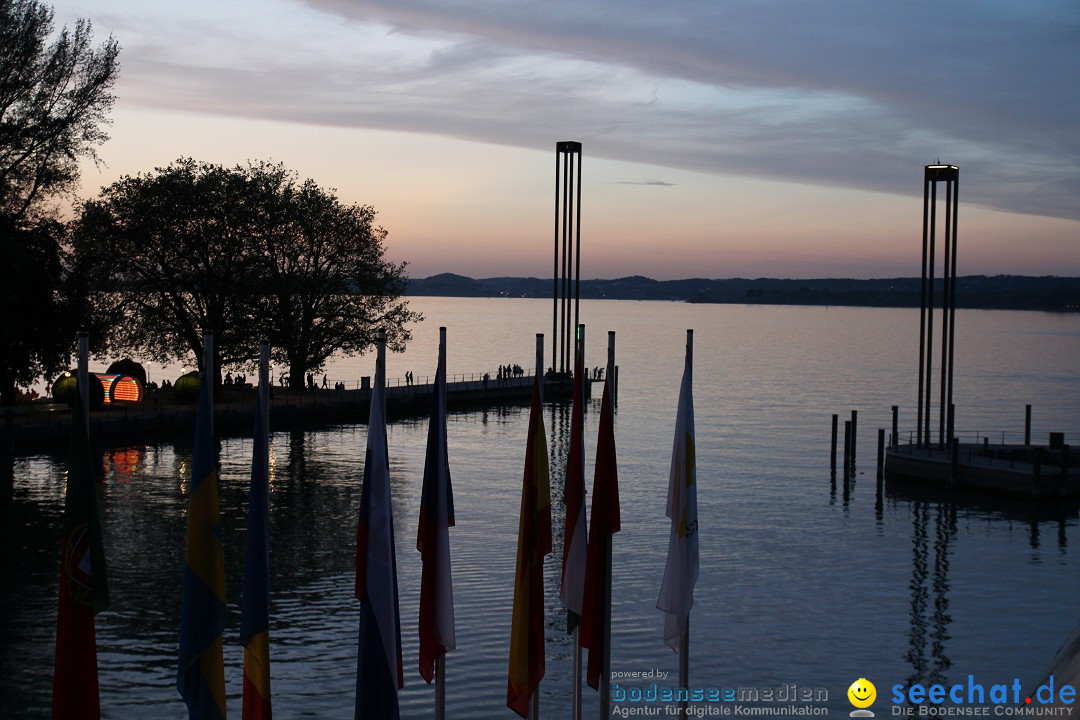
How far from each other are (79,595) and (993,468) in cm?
4442

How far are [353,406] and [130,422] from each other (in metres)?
17.8

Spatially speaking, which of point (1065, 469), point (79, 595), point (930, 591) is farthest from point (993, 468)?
point (79, 595)

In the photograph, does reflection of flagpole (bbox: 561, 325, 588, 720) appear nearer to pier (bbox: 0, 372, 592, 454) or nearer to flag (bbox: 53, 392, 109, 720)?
flag (bbox: 53, 392, 109, 720)

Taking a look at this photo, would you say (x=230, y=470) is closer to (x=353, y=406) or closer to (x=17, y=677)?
(x=353, y=406)

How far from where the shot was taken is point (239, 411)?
66.1 meters

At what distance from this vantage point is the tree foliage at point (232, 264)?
70.6 m

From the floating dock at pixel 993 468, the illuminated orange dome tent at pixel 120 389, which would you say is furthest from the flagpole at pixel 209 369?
the illuminated orange dome tent at pixel 120 389

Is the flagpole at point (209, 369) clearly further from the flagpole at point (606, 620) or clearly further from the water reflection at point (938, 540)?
the water reflection at point (938, 540)

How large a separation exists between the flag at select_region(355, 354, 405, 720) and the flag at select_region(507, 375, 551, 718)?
6.62 feet

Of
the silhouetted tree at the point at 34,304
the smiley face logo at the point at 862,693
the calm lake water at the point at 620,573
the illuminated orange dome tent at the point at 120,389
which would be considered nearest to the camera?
the smiley face logo at the point at 862,693

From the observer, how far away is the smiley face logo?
938 inches

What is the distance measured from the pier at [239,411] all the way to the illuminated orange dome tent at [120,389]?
3.20 feet

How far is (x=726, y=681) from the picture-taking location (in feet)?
82.8

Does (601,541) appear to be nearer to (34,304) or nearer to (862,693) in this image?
(862,693)
